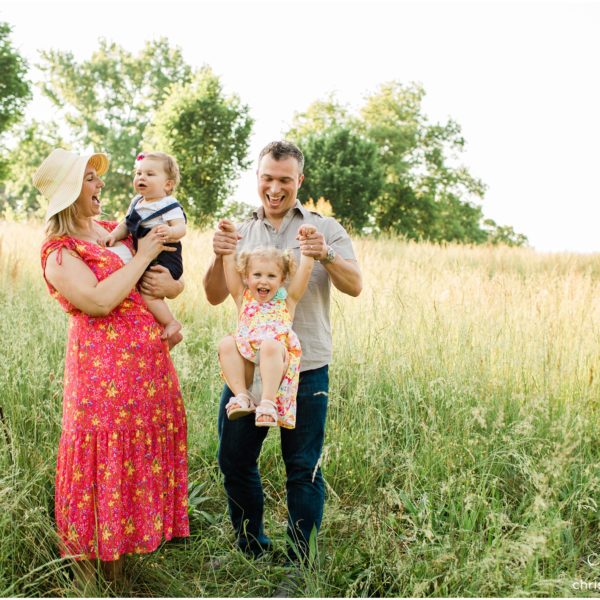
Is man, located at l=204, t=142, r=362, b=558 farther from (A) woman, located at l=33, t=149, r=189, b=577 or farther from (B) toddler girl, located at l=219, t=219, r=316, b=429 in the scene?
(A) woman, located at l=33, t=149, r=189, b=577

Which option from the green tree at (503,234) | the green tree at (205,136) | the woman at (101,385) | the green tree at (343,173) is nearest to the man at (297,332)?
the woman at (101,385)

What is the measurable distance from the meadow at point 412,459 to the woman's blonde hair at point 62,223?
114 cm

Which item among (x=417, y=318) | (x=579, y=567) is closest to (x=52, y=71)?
(x=417, y=318)

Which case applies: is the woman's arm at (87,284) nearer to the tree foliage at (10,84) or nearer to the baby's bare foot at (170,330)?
the baby's bare foot at (170,330)

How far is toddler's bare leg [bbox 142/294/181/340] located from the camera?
2797mm

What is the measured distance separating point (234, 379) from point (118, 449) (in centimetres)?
56

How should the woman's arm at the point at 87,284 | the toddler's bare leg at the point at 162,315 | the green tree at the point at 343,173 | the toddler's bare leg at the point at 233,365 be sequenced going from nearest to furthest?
the woman's arm at the point at 87,284, the toddler's bare leg at the point at 233,365, the toddler's bare leg at the point at 162,315, the green tree at the point at 343,173

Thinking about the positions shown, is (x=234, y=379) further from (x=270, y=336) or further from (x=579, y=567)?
(x=579, y=567)

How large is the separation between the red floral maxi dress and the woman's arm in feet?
0.15

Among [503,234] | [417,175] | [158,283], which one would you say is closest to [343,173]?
[417,175]

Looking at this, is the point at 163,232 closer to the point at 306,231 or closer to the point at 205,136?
the point at 306,231

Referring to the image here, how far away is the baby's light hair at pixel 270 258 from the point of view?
2.72 metres

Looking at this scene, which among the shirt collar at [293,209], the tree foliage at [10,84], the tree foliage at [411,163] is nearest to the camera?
the shirt collar at [293,209]

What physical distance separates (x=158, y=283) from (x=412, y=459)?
62.9 inches
